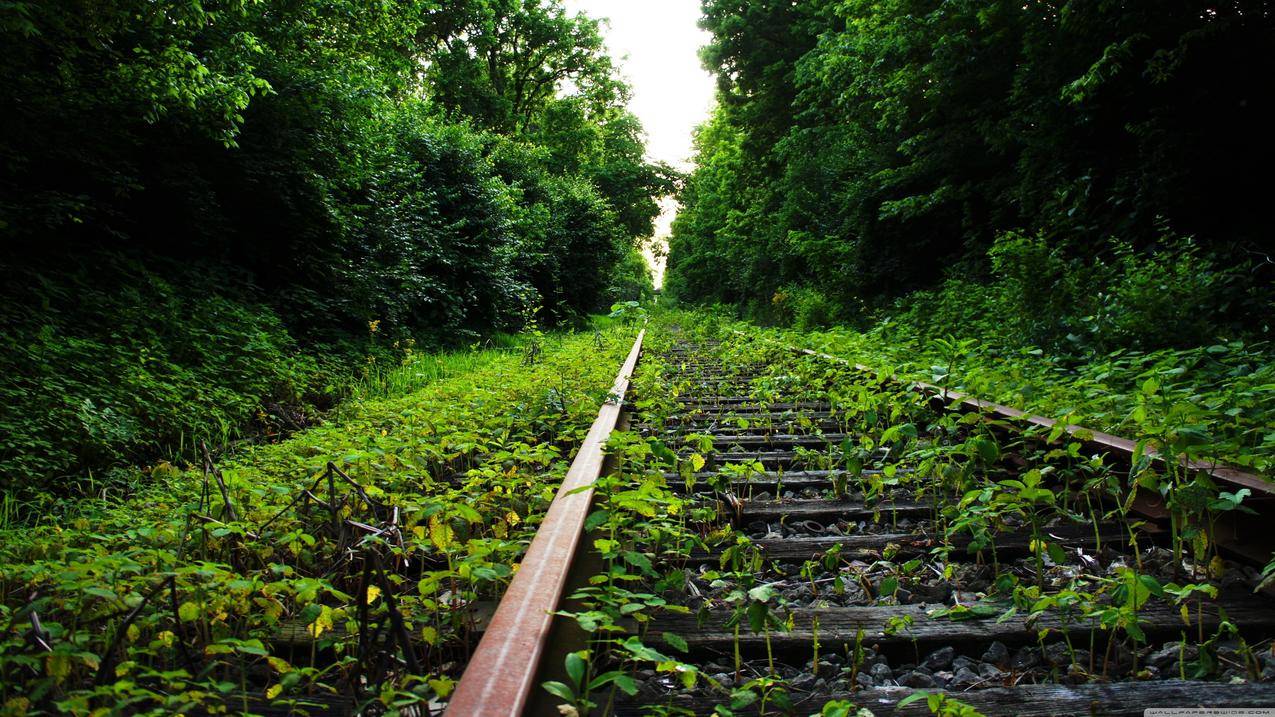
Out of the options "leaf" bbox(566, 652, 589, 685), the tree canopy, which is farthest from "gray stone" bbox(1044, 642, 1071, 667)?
the tree canopy

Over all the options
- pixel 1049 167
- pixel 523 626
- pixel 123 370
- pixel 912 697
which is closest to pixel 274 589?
pixel 523 626

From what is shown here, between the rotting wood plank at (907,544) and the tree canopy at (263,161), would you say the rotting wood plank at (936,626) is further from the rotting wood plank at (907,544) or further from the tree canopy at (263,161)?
the tree canopy at (263,161)

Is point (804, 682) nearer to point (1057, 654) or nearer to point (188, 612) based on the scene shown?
point (1057, 654)

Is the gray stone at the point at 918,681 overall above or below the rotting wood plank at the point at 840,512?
below

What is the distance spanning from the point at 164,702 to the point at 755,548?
1626mm

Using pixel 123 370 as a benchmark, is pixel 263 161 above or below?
above

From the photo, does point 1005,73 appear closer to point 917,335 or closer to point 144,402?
point 917,335

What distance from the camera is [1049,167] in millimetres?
9094

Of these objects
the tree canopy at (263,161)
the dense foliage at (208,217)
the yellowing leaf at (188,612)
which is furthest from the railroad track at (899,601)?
the tree canopy at (263,161)

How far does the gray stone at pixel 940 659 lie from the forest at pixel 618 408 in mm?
35

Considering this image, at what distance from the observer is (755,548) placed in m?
2.16

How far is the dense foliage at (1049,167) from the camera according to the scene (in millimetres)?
6215

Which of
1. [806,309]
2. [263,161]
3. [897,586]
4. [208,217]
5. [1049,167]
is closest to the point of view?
[897,586]

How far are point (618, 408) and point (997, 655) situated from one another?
296cm
